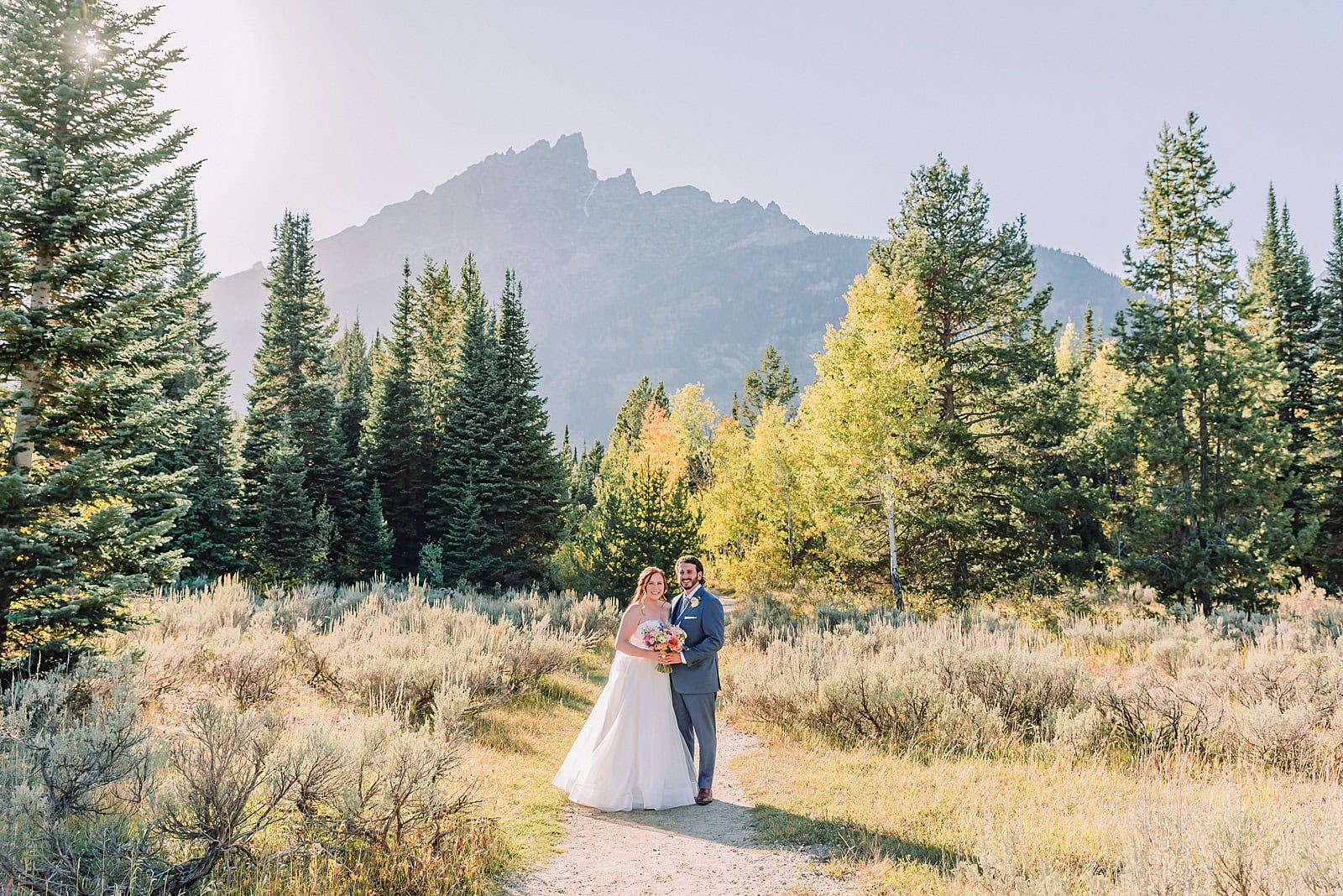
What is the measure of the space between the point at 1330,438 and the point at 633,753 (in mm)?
32990

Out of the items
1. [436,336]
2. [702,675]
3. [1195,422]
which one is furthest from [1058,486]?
[436,336]

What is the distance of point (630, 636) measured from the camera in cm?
679

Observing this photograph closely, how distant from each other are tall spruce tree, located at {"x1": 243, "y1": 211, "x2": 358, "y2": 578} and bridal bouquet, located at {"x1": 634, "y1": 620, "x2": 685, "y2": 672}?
2330cm

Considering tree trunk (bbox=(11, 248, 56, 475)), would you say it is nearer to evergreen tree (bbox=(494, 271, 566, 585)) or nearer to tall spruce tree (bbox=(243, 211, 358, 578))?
evergreen tree (bbox=(494, 271, 566, 585))

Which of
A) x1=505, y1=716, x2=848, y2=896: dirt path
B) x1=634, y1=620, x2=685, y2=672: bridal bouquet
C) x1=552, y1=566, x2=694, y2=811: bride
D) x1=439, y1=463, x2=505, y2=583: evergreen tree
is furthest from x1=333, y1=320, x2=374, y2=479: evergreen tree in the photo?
x1=505, y1=716, x2=848, y2=896: dirt path

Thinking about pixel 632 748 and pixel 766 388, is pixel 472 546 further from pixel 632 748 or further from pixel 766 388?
pixel 766 388

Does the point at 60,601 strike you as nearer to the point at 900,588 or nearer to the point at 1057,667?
the point at 1057,667

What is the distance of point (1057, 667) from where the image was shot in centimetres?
853

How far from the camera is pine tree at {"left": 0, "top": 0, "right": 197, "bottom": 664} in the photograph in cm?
726

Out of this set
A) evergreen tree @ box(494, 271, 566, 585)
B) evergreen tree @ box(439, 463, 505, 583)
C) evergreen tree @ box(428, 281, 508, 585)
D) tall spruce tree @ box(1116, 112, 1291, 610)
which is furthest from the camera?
evergreen tree @ box(494, 271, 566, 585)

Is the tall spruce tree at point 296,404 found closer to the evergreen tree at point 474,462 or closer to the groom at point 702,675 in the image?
the evergreen tree at point 474,462

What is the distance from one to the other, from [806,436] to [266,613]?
53.9 feet

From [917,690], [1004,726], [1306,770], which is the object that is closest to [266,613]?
[917,690]

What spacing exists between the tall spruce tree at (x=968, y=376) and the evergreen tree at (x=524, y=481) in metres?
14.5
